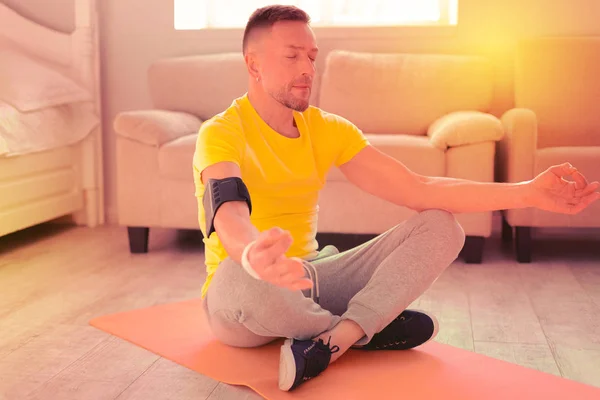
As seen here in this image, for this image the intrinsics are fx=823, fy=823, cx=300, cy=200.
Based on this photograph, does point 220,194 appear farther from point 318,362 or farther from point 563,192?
point 563,192

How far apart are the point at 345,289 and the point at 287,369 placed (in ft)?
1.13

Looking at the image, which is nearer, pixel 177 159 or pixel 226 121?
pixel 226 121

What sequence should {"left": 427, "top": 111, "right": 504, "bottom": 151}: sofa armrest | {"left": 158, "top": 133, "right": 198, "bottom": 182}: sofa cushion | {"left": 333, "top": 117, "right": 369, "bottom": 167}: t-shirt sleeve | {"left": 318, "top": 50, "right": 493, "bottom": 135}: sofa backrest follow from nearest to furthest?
{"left": 333, "top": 117, "right": 369, "bottom": 167}: t-shirt sleeve, {"left": 427, "top": 111, "right": 504, "bottom": 151}: sofa armrest, {"left": 158, "top": 133, "right": 198, "bottom": 182}: sofa cushion, {"left": 318, "top": 50, "right": 493, "bottom": 135}: sofa backrest

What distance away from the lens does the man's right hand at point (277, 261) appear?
4.18 ft

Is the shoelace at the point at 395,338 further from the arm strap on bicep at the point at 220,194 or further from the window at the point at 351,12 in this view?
the window at the point at 351,12

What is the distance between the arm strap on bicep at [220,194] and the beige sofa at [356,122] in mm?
1691

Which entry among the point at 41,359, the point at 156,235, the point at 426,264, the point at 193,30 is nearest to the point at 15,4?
the point at 193,30

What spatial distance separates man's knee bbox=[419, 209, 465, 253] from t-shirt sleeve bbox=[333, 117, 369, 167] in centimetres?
25

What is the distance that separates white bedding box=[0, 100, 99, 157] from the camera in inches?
131

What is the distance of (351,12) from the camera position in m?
4.30

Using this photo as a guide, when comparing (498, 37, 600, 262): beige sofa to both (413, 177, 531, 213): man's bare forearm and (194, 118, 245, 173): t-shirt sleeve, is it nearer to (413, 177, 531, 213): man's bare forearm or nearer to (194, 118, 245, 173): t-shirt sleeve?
(413, 177, 531, 213): man's bare forearm

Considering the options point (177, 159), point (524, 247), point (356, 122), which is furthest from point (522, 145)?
point (177, 159)

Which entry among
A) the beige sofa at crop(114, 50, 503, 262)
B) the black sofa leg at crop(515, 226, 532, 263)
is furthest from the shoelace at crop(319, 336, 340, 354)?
the black sofa leg at crop(515, 226, 532, 263)

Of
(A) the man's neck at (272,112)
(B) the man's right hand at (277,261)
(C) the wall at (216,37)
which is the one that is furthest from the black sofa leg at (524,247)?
(B) the man's right hand at (277,261)
